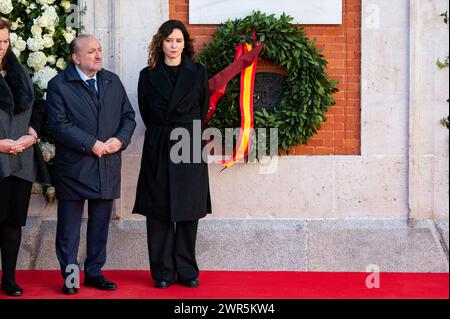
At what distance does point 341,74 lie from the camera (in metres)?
7.54

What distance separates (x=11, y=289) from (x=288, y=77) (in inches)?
108

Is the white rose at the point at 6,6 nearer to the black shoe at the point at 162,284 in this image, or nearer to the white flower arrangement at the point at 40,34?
the white flower arrangement at the point at 40,34

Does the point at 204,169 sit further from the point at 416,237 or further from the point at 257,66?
the point at 416,237

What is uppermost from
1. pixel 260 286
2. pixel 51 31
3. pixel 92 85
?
pixel 51 31

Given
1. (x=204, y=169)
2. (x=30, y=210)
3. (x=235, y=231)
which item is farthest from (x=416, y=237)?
(x=30, y=210)

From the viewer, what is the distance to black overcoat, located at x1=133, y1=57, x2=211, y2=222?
6402 millimetres

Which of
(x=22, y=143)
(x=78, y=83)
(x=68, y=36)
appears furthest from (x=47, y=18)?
(x=22, y=143)

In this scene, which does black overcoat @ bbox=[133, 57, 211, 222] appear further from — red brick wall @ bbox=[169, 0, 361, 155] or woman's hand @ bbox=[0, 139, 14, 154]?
red brick wall @ bbox=[169, 0, 361, 155]

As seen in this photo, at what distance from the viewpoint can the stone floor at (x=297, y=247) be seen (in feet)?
23.6

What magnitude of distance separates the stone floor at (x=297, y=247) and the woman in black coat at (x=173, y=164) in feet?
2.66

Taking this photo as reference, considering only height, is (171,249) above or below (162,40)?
below

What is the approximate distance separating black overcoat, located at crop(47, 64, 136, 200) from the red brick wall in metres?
1.52

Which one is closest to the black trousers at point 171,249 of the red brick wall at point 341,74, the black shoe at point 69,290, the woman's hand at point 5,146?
the black shoe at point 69,290

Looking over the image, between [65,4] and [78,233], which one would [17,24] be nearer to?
[65,4]
